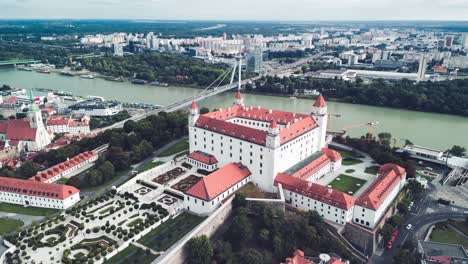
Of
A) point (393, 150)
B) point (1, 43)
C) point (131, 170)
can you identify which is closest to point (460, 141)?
point (393, 150)

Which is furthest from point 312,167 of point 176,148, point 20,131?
point 20,131

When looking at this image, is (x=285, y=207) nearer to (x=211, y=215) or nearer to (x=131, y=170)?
(x=211, y=215)

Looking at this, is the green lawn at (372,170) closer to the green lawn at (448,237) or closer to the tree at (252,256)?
the green lawn at (448,237)

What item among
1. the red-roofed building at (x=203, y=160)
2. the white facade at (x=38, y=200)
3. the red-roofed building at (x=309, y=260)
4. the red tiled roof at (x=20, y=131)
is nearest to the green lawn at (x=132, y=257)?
the white facade at (x=38, y=200)

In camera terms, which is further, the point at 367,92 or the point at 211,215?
the point at 367,92

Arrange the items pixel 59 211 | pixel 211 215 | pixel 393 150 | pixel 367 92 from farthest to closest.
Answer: pixel 367 92 < pixel 393 150 < pixel 59 211 < pixel 211 215

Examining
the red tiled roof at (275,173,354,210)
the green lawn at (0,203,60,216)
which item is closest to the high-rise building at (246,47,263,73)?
the red tiled roof at (275,173,354,210)
